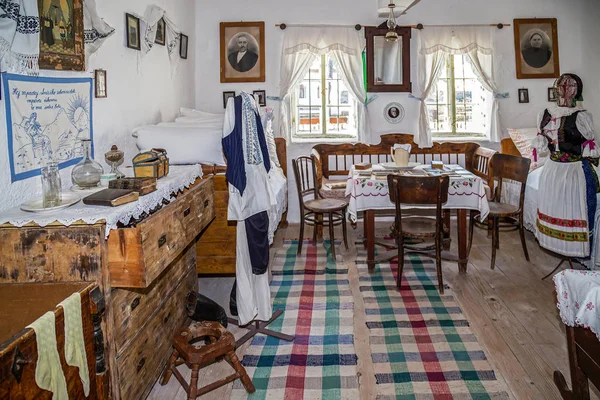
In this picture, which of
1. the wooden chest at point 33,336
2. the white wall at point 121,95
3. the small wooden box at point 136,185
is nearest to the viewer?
the wooden chest at point 33,336

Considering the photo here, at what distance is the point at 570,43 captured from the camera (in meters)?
6.01

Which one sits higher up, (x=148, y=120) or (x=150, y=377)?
(x=148, y=120)

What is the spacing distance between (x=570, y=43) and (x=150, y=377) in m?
6.19

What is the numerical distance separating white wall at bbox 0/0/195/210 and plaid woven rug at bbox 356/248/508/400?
6.77ft

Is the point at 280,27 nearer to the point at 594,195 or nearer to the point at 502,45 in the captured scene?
the point at 502,45

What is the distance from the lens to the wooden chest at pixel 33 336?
48.2 inches

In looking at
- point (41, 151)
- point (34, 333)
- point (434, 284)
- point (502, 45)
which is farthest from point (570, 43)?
point (34, 333)

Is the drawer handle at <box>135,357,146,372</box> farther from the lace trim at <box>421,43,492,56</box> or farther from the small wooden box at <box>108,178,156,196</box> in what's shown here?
the lace trim at <box>421,43,492,56</box>

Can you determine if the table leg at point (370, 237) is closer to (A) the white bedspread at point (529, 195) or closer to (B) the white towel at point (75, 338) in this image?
(A) the white bedspread at point (529, 195)

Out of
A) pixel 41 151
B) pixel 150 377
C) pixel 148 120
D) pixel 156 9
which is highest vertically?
pixel 156 9

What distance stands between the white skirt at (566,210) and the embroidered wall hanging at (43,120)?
350 cm

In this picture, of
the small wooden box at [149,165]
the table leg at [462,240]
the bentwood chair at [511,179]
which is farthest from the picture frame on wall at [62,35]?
the bentwood chair at [511,179]

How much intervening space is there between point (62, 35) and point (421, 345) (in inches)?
107

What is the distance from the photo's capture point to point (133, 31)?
3.68 metres
